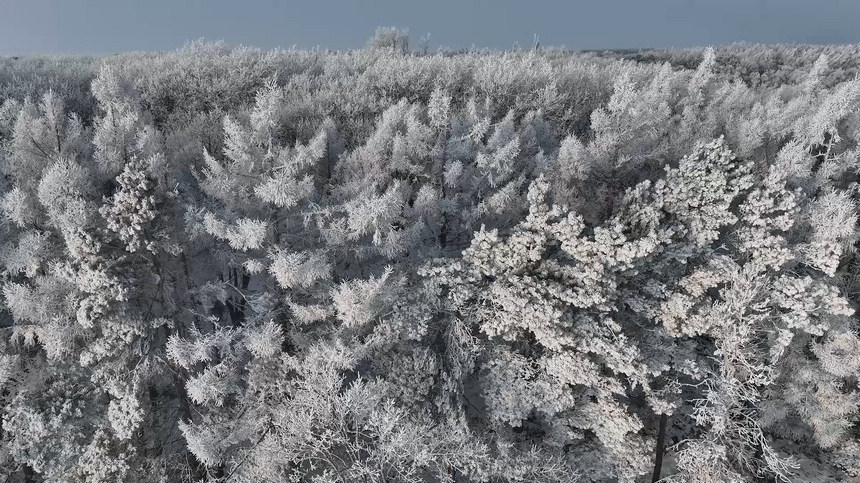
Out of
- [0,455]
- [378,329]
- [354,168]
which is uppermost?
[354,168]

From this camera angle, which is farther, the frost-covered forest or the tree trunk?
the tree trunk

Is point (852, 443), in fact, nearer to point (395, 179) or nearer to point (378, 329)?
point (378, 329)

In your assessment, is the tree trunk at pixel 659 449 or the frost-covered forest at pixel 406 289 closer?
the frost-covered forest at pixel 406 289

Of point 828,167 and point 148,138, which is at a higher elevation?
point 828,167

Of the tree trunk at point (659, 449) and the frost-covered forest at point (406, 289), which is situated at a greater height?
the frost-covered forest at point (406, 289)

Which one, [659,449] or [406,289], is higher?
[406,289]

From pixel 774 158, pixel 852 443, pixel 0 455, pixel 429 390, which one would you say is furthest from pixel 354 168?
pixel 852 443

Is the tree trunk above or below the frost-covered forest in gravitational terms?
below

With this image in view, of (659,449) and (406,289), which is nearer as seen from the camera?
(406,289)
